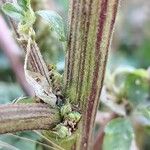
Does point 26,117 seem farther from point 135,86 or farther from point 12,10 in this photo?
point 135,86

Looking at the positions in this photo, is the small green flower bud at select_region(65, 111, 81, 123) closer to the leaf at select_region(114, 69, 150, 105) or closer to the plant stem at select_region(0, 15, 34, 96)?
the leaf at select_region(114, 69, 150, 105)

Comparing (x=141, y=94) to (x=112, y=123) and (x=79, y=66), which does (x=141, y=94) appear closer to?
(x=112, y=123)

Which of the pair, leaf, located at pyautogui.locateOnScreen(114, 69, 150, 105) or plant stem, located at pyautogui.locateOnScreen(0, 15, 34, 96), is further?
plant stem, located at pyautogui.locateOnScreen(0, 15, 34, 96)

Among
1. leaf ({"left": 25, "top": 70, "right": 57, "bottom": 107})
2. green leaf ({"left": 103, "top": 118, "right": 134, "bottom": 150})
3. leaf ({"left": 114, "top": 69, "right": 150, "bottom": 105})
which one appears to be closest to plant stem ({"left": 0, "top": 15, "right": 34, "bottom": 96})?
leaf ({"left": 114, "top": 69, "right": 150, "bottom": 105})

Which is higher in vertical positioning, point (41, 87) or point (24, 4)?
point (24, 4)

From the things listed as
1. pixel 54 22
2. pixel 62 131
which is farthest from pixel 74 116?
pixel 54 22

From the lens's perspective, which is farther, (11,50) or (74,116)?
(11,50)
